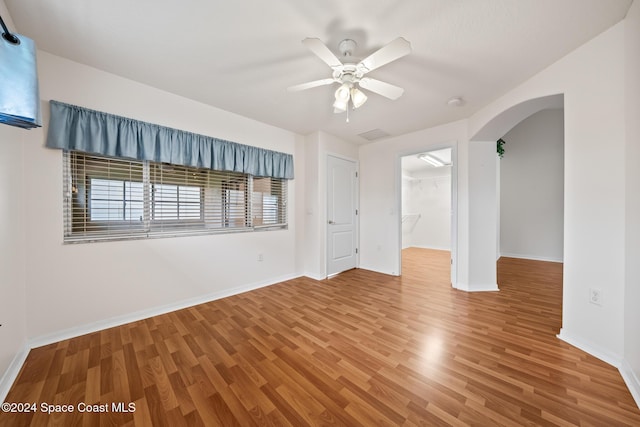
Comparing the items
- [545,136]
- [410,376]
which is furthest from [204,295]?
[545,136]

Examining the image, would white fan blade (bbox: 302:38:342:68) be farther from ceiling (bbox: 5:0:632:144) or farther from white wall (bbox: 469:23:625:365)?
white wall (bbox: 469:23:625:365)

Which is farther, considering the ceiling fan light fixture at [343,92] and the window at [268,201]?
the window at [268,201]

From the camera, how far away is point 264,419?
1.22 m

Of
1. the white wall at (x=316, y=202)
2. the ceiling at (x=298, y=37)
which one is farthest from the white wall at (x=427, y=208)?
the ceiling at (x=298, y=37)

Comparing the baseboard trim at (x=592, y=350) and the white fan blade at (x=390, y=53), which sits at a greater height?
the white fan blade at (x=390, y=53)

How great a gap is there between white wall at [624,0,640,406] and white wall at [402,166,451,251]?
15.5 ft

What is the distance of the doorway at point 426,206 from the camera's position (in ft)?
20.7

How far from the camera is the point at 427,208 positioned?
6.74m

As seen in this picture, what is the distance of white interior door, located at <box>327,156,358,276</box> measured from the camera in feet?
12.7

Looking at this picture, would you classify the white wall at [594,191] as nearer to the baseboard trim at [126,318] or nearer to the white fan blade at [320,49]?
the white fan blade at [320,49]

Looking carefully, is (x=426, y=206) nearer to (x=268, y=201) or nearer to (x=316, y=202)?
(x=316, y=202)

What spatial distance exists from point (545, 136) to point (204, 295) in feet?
23.5

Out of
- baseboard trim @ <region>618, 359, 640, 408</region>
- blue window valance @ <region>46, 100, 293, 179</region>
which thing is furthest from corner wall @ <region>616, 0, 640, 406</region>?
blue window valance @ <region>46, 100, 293, 179</region>

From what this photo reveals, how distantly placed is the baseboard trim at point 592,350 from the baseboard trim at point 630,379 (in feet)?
0.16
